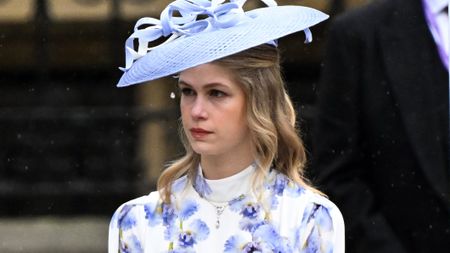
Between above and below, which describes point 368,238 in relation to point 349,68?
below

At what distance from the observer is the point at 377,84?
457 centimetres

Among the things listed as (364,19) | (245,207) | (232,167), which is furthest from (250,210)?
(364,19)

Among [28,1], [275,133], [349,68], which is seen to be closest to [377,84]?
[349,68]

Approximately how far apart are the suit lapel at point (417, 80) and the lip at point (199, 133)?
107cm

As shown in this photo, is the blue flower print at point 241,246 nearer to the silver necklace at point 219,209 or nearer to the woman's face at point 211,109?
the silver necklace at point 219,209

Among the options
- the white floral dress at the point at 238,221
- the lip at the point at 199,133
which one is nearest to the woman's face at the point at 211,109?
the lip at the point at 199,133

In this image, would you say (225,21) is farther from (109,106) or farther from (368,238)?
(109,106)

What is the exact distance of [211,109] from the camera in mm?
3588

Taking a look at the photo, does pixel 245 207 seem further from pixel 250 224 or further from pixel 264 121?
pixel 264 121

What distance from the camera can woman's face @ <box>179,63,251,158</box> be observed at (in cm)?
359

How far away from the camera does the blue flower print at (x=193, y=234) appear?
11.9 feet

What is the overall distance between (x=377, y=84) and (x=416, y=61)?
0.44 feet

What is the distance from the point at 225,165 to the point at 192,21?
0.36 m

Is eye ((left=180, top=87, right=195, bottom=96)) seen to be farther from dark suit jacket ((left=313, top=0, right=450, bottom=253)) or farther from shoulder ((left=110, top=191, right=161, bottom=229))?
dark suit jacket ((left=313, top=0, right=450, bottom=253))
